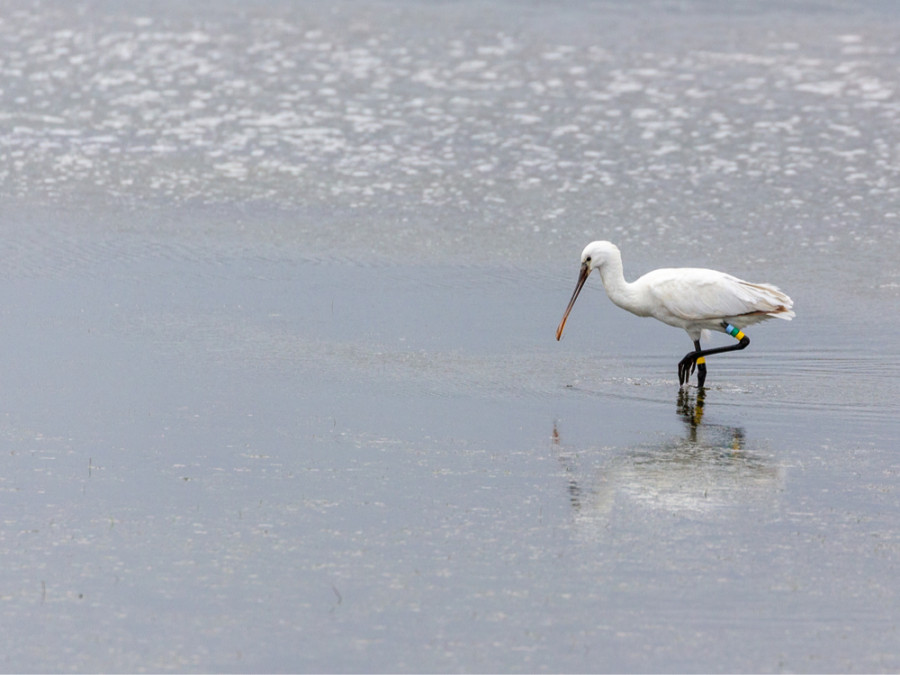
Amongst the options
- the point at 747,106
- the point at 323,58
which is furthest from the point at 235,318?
the point at 323,58

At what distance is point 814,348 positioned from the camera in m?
10.4

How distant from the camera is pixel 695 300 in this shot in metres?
9.73

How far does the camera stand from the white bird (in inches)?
383

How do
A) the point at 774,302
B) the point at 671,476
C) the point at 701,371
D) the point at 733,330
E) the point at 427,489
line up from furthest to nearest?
the point at 733,330 < the point at 774,302 < the point at 701,371 < the point at 671,476 < the point at 427,489

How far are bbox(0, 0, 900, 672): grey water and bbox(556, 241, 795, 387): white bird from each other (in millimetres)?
309

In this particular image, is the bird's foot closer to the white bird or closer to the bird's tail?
the white bird

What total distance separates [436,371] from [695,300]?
5.67 feet

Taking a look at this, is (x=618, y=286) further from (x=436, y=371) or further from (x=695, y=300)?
(x=436, y=371)

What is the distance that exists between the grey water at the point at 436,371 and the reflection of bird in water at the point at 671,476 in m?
0.03

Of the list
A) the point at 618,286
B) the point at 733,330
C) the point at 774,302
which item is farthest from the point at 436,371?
the point at 774,302

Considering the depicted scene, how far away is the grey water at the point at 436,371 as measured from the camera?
5863 mm

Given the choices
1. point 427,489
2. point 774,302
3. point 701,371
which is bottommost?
point 701,371

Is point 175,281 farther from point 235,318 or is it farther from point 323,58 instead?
point 323,58

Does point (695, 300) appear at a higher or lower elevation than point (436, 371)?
higher
